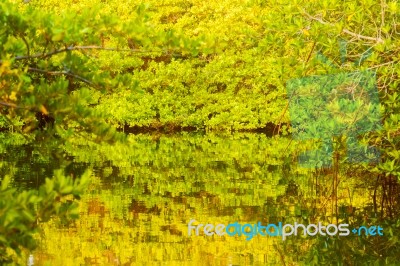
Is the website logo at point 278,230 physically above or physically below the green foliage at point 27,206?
above

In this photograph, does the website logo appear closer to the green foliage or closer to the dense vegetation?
the dense vegetation

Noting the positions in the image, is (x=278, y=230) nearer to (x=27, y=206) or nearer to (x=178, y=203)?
(x=178, y=203)

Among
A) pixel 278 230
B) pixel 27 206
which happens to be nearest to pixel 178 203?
pixel 278 230

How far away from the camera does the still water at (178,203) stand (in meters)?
8.66

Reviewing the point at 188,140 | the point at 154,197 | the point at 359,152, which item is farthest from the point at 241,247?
the point at 188,140

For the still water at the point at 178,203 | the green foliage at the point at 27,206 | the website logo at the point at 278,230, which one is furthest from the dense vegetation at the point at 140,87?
the website logo at the point at 278,230

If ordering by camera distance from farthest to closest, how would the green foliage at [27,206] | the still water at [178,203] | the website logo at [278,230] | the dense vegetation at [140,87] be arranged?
the website logo at [278,230], the still water at [178,203], the dense vegetation at [140,87], the green foliage at [27,206]

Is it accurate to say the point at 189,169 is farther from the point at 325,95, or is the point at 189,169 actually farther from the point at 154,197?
the point at 325,95

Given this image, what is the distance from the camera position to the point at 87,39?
17.5 ft

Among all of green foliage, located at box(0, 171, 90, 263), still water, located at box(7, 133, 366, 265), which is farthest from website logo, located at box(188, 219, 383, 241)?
green foliage, located at box(0, 171, 90, 263)

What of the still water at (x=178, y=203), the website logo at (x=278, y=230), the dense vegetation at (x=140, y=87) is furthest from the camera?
the website logo at (x=278, y=230)

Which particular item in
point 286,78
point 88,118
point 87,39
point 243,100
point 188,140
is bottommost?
point 88,118

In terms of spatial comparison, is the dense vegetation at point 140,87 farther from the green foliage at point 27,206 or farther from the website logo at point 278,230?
the website logo at point 278,230

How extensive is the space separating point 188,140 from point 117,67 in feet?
18.8
